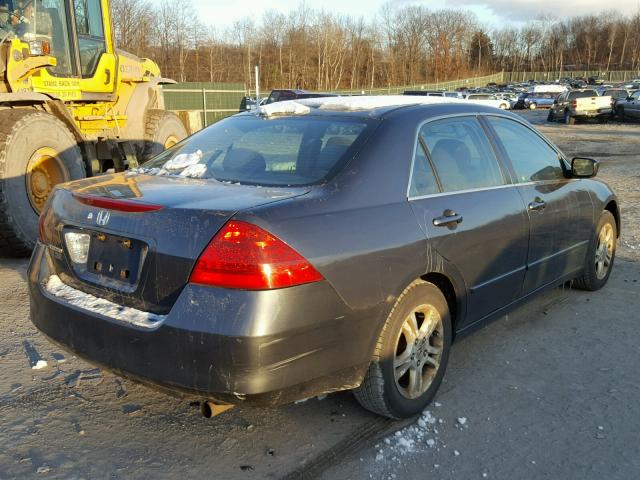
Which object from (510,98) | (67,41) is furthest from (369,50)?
(67,41)

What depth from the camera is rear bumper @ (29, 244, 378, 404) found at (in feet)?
7.84

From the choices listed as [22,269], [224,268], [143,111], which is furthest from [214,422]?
[143,111]

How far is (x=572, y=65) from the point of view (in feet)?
414

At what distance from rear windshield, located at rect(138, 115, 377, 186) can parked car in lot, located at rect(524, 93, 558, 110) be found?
4775cm

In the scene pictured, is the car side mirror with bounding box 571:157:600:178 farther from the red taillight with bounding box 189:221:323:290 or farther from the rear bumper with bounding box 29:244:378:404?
the red taillight with bounding box 189:221:323:290

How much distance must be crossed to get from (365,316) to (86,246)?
1.39 meters

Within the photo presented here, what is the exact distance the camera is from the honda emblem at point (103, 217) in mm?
2734

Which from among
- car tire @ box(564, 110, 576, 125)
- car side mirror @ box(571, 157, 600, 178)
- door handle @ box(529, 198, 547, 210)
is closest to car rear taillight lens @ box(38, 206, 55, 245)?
door handle @ box(529, 198, 547, 210)

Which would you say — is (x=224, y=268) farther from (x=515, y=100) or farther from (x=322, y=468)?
(x=515, y=100)

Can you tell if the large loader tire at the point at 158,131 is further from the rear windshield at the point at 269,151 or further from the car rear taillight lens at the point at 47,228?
the car rear taillight lens at the point at 47,228

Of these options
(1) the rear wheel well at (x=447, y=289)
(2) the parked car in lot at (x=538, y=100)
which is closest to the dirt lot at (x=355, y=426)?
(1) the rear wheel well at (x=447, y=289)

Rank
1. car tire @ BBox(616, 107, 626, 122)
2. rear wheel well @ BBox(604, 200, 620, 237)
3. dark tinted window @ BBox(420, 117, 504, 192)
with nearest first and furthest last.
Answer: dark tinted window @ BBox(420, 117, 504, 192), rear wheel well @ BBox(604, 200, 620, 237), car tire @ BBox(616, 107, 626, 122)

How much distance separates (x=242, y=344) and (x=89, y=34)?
7223 millimetres

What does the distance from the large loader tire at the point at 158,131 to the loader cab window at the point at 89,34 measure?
152 centimetres
